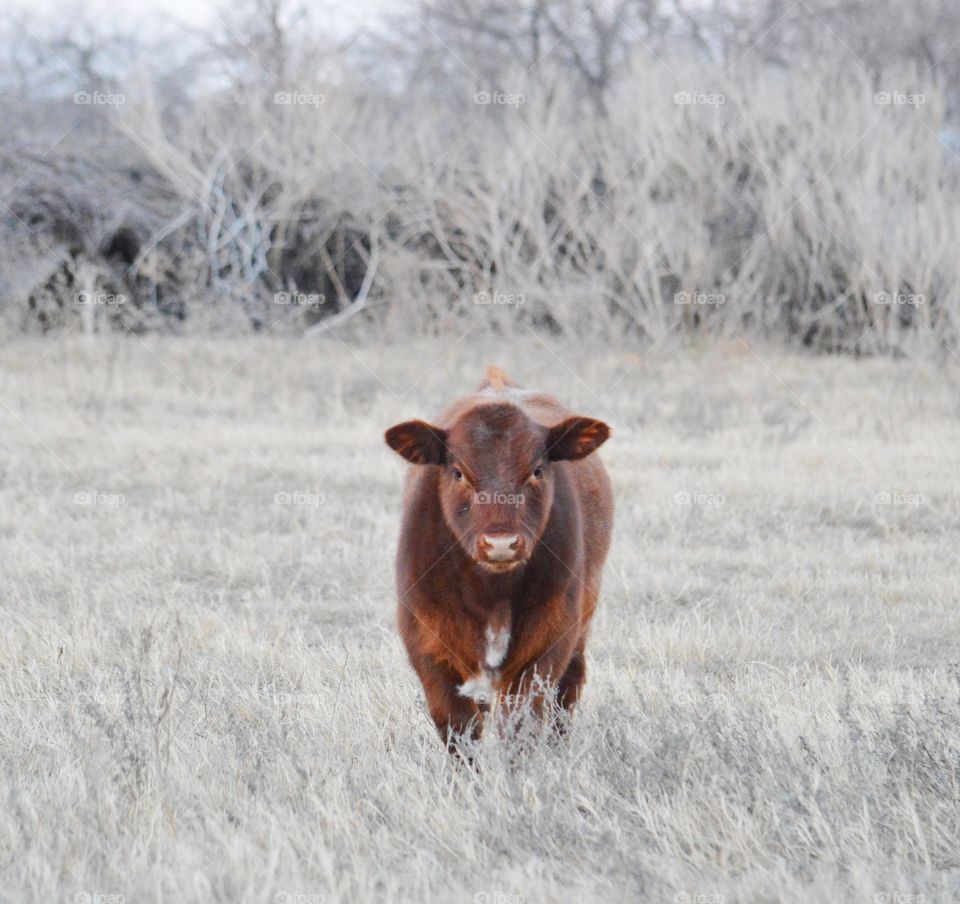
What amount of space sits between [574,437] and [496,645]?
0.79 m

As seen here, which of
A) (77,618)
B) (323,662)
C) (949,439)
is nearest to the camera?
(323,662)

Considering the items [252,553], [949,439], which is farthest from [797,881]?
[949,439]

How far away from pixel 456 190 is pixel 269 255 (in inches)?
142

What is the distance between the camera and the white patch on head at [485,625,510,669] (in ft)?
15.2

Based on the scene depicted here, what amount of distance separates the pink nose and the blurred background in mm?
13427

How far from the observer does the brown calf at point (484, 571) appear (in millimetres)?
4559

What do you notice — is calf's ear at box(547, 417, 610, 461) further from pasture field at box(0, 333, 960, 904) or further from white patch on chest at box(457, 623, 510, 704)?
pasture field at box(0, 333, 960, 904)

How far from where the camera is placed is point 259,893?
3.50m

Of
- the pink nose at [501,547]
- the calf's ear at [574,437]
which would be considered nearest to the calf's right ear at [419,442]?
the calf's ear at [574,437]

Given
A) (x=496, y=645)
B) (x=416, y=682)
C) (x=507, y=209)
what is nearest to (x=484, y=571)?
(x=496, y=645)

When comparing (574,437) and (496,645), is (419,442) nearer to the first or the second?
(574,437)

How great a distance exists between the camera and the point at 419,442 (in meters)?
4.68

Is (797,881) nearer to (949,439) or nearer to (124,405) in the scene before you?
(949,439)

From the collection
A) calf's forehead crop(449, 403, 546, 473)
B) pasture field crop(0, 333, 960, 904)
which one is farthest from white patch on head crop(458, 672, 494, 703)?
calf's forehead crop(449, 403, 546, 473)
